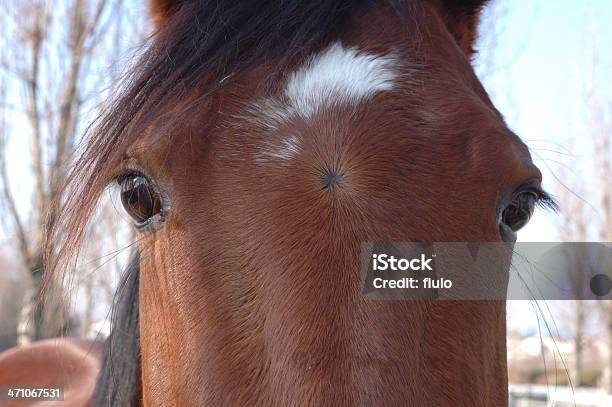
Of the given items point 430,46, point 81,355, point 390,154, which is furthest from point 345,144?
point 81,355

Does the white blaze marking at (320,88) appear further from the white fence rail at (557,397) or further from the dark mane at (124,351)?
the white fence rail at (557,397)

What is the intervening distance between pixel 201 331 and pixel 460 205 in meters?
0.67

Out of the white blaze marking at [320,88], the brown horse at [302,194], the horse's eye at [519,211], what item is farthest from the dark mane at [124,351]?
the horse's eye at [519,211]

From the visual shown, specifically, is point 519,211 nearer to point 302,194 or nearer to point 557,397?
point 302,194

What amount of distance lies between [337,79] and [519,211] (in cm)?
61

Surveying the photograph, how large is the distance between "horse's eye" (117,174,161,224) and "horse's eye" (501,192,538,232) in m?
0.93

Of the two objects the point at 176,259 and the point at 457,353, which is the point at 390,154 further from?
the point at 176,259

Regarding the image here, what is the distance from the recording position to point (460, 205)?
149 centimetres

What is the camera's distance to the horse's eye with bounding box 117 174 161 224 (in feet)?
5.46

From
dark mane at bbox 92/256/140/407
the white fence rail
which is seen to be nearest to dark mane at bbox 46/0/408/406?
dark mane at bbox 92/256/140/407

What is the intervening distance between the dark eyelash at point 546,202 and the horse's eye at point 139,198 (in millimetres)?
1063

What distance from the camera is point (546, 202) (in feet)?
6.11

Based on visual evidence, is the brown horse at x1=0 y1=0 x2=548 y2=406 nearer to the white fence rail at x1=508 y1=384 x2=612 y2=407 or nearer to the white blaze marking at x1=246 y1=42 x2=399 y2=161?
the white blaze marking at x1=246 y1=42 x2=399 y2=161

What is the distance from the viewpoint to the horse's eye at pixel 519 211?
168cm
